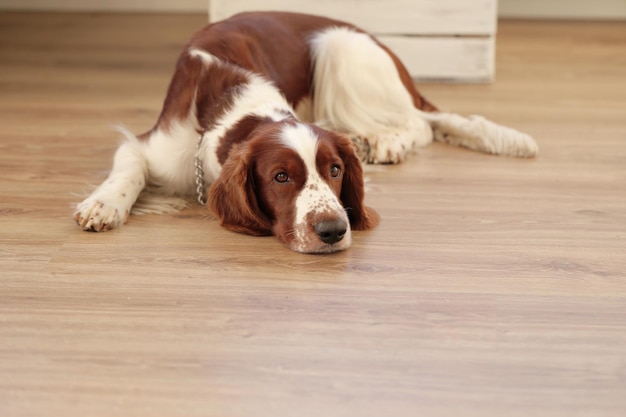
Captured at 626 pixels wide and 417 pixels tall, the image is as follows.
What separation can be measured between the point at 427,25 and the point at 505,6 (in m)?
1.79

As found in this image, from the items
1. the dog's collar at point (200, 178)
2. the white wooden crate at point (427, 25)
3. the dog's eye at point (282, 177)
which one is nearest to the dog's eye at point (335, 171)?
the dog's eye at point (282, 177)

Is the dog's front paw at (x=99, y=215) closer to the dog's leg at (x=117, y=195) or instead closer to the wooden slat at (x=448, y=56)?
the dog's leg at (x=117, y=195)

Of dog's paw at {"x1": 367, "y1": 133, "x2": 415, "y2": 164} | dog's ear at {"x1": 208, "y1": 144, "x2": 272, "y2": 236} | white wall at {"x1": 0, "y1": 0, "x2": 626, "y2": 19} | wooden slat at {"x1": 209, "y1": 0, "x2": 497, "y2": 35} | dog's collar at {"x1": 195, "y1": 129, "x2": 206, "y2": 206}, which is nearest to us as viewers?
dog's ear at {"x1": 208, "y1": 144, "x2": 272, "y2": 236}

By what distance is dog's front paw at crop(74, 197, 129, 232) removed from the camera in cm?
235

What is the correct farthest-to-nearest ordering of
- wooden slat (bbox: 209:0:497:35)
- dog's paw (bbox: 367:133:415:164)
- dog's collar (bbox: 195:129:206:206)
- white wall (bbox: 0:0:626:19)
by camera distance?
white wall (bbox: 0:0:626:19)
wooden slat (bbox: 209:0:497:35)
dog's paw (bbox: 367:133:415:164)
dog's collar (bbox: 195:129:206:206)

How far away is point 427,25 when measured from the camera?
4.00 meters

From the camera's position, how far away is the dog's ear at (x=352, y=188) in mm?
2367

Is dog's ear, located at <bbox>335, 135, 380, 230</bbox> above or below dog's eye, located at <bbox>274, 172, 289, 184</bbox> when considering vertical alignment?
below

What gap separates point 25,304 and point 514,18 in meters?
4.26

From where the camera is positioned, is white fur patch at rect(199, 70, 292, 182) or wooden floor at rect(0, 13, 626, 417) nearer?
wooden floor at rect(0, 13, 626, 417)

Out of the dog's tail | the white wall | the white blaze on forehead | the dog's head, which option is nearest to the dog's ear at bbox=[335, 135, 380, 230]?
the dog's head

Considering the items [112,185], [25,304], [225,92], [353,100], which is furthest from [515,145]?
[25,304]

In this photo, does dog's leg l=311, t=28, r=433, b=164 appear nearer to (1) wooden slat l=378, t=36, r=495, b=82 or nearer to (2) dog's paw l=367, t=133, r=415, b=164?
(2) dog's paw l=367, t=133, r=415, b=164

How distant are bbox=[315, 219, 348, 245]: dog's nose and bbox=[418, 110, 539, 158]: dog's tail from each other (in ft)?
3.41
